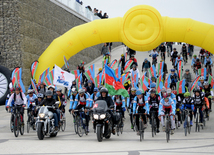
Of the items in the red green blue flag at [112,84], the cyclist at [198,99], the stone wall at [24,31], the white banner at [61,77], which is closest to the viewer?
the red green blue flag at [112,84]

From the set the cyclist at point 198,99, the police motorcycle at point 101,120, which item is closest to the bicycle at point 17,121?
the police motorcycle at point 101,120

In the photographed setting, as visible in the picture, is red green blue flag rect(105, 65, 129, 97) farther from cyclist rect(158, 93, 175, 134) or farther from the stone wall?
the stone wall

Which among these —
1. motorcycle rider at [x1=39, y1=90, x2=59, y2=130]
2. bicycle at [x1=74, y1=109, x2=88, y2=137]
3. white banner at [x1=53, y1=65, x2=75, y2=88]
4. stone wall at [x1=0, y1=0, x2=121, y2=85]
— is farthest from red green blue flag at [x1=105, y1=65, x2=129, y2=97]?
stone wall at [x1=0, y1=0, x2=121, y2=85]

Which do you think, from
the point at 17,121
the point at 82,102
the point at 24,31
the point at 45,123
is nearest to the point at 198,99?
the point at 82,102

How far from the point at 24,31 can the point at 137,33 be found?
9.54 meters

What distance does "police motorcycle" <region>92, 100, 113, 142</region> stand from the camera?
1319 cm

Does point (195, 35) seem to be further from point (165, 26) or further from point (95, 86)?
point (95, 86)

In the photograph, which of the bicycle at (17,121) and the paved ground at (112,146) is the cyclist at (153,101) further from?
the bicycle at (17,121)

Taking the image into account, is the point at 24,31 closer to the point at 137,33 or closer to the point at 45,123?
the point at 137,33

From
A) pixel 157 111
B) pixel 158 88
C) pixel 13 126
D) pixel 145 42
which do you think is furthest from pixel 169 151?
pixel 145 42

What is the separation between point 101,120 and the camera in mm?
13359

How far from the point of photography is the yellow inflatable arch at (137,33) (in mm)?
19922

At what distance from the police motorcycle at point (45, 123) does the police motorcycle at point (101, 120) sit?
174cm

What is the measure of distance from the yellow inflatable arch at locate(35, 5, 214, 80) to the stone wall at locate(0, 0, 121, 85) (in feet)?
19.4
